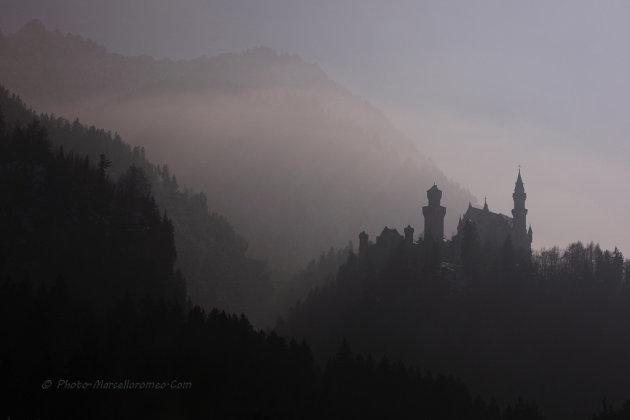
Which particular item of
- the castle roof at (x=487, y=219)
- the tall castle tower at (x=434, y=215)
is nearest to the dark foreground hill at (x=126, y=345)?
the tall castle tower at (x=434, y=215)

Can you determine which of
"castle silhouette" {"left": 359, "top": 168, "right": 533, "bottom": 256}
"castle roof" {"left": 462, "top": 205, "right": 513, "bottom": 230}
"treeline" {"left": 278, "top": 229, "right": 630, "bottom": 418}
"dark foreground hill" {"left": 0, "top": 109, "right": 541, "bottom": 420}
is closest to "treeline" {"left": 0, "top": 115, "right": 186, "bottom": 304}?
"dark foreground hill" {"left": 0, "top": 109, "right": 541, "bottom": 420}

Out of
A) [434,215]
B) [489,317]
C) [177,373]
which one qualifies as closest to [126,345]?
[177,373]

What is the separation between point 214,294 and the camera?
199750 millimetres

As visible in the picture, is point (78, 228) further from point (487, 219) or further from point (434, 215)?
point (487, 219)

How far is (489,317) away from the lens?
160 m

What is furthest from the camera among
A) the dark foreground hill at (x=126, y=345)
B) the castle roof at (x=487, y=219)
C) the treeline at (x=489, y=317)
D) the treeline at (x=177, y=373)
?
the castle roof at (x=487, y=219)

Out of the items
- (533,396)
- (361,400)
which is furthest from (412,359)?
(361,400)

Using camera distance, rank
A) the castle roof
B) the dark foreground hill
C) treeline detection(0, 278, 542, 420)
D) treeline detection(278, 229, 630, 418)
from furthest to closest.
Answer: the castle roof → treeline detection(278, 229, 630, 418) → the dark foreground hill → treeline detection(0, 278, 542, 420)

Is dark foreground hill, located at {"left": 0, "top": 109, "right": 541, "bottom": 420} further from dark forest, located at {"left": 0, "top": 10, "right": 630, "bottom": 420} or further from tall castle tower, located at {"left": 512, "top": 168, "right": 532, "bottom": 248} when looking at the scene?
tall castle tower, located at {"left": 512, "top": 168, "right": 532, "bottom": 248}

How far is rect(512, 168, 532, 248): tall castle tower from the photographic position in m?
188

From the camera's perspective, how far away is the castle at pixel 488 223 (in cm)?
18338

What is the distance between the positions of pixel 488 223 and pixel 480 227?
6.46ft

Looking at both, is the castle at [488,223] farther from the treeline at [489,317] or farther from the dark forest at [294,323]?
the treeline at [489,317]

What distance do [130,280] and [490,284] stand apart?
225 feet
